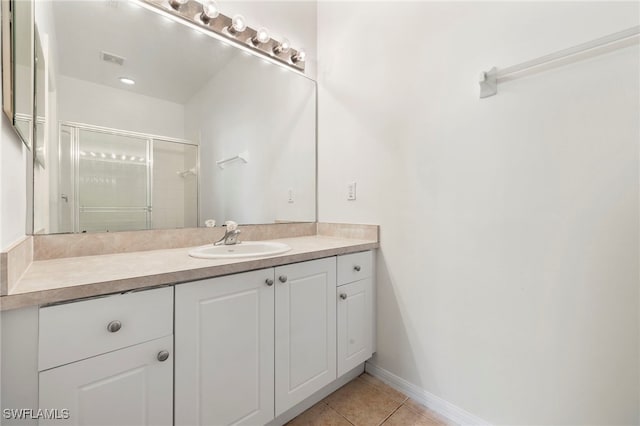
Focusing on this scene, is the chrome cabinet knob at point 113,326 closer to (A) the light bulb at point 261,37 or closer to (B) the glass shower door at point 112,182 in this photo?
(B) the glass shower door at point 112,182

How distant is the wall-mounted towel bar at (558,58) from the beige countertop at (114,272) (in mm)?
1080

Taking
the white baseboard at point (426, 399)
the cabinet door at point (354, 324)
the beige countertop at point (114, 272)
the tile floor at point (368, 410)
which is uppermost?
the beige countertop at point (114, 272)

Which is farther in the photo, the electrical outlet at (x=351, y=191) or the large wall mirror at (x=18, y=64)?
the electrical outlet at (x=351, y=191)

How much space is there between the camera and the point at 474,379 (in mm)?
1262

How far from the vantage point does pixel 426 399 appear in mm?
1416

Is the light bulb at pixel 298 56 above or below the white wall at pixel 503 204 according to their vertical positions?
above

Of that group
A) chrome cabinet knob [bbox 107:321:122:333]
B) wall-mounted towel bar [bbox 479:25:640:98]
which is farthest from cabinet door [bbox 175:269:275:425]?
wall-mounted towel bar [bbox 479:25:640:98]

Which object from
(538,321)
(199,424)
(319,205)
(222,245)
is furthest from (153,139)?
(538,321)

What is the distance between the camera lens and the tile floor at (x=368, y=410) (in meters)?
1.32

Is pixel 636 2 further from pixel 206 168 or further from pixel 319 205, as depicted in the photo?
pixel 206 168

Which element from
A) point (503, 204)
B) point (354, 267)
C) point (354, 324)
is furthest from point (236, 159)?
point (503, 204)

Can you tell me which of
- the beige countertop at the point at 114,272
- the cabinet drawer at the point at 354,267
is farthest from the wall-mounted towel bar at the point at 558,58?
the beige countertop at the point at 114,272

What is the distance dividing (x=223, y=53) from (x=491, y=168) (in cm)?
156

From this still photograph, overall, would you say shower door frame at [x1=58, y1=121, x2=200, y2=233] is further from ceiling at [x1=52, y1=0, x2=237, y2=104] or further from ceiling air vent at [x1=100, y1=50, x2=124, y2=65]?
ceiling air vent at [x1=100, y1=50, x2=124, y2=65]
